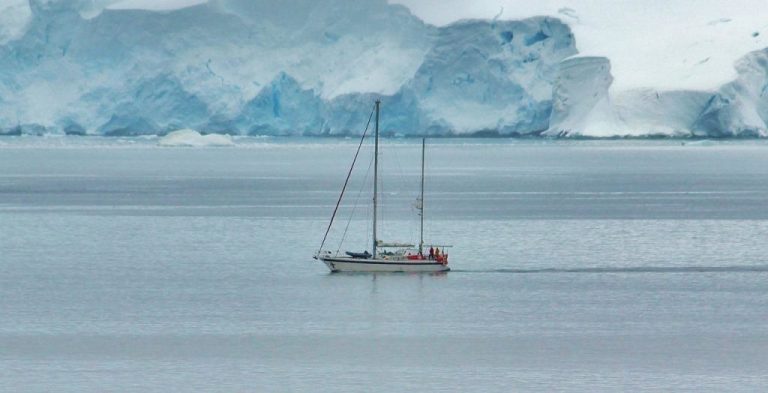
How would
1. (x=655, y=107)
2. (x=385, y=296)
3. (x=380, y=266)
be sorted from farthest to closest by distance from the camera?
1. (x=655, y=107)
2. (x=380, y=266)
3. (x=385, y=296)

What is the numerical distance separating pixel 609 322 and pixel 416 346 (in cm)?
209

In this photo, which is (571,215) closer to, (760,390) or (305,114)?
(760,390)

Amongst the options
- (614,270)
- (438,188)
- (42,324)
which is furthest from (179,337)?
(438,188)

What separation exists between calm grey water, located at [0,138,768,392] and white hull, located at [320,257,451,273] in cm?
24

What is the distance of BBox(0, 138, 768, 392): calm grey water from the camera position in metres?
10.0

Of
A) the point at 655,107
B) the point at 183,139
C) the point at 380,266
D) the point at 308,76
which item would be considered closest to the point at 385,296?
the point at 380,266

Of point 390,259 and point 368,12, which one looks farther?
point 368,12

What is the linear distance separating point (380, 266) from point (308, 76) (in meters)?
40.7

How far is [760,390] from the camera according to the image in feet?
30.6

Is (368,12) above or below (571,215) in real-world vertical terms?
above

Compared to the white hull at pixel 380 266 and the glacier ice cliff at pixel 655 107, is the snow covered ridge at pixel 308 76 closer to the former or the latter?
the glacier ice cliff at pixel 655 107

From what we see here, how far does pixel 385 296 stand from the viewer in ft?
46.5

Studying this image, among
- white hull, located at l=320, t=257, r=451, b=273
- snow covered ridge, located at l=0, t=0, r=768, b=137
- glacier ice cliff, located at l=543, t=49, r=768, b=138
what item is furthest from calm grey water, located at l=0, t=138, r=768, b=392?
snow covered ridge, located at l=0, t=0, r=768, b=137

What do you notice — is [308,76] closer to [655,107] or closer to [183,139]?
[183,139]
